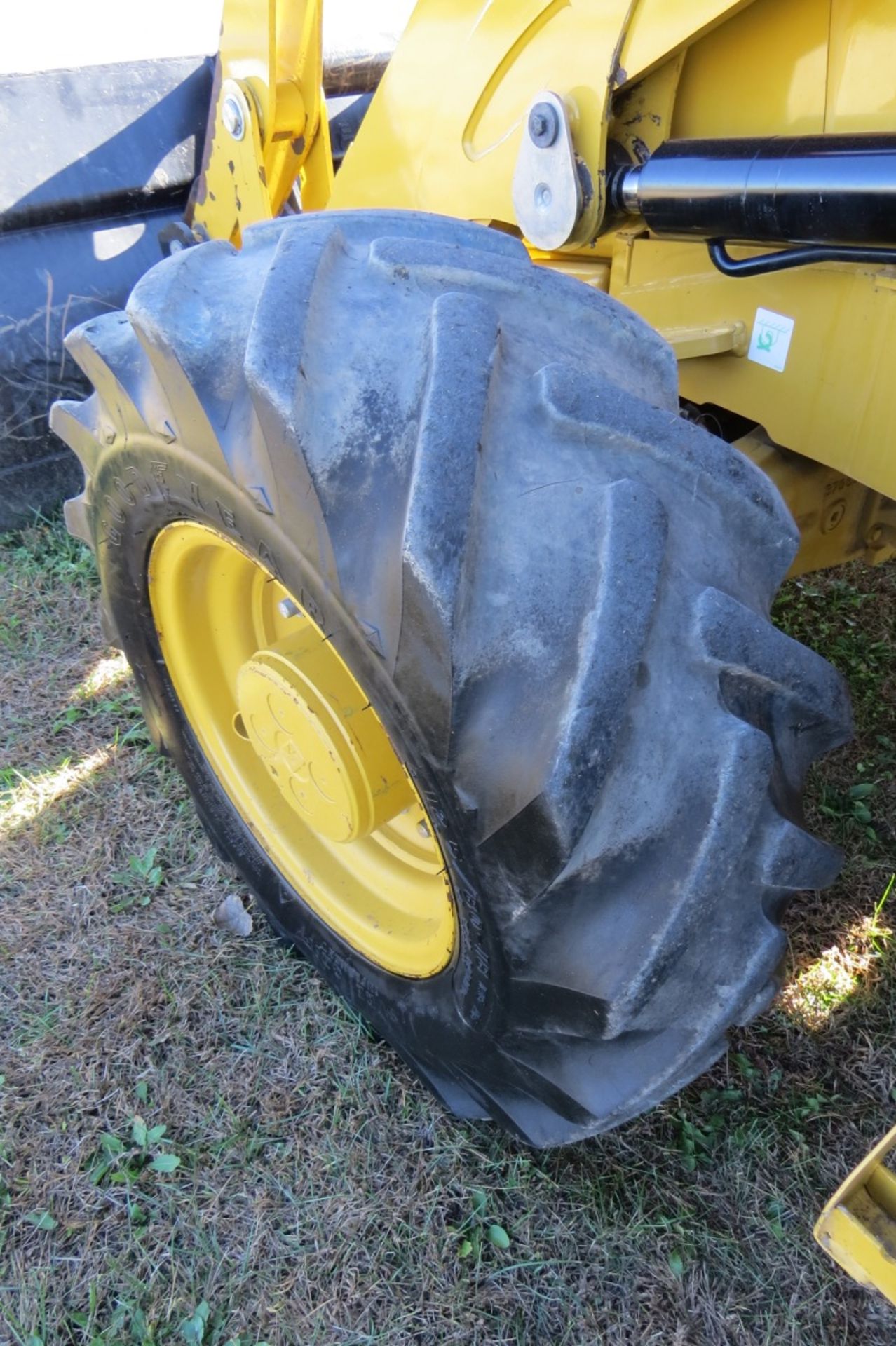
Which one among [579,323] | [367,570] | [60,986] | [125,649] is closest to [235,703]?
[125,649]

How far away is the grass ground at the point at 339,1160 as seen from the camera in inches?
51.7

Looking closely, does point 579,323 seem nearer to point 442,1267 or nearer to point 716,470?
point 716,470

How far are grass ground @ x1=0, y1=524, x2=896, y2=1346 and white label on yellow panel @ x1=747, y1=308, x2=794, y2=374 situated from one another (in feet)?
3.31

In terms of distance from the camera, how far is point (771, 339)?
1122mm

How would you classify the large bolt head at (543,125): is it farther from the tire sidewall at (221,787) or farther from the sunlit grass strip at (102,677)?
the sunlit grass strip at (102,677)

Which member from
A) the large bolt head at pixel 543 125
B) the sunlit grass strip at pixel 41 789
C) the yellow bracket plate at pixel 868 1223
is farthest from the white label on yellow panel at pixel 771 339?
the sunlit grass strip at pixel 41 789

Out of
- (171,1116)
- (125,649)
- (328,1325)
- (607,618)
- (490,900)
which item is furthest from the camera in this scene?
(125,649)

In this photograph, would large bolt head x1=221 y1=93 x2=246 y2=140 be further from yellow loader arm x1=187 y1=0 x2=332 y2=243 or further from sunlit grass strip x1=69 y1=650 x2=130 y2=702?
sunlit grass strip x1=69 y1=650 x2=130 y2=702

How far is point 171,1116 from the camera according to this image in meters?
1.54

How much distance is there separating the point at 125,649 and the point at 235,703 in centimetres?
20

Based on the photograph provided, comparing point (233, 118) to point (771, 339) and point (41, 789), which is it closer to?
point (771, 339)

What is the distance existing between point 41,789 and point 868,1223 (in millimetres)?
1719

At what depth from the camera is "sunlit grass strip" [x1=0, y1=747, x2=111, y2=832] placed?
2.03 metres

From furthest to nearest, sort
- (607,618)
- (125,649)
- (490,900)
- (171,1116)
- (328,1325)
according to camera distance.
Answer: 1. (125,649)
2. (171,1116)
3. (328,1325)
4. (490,900)
5. (607,618)
